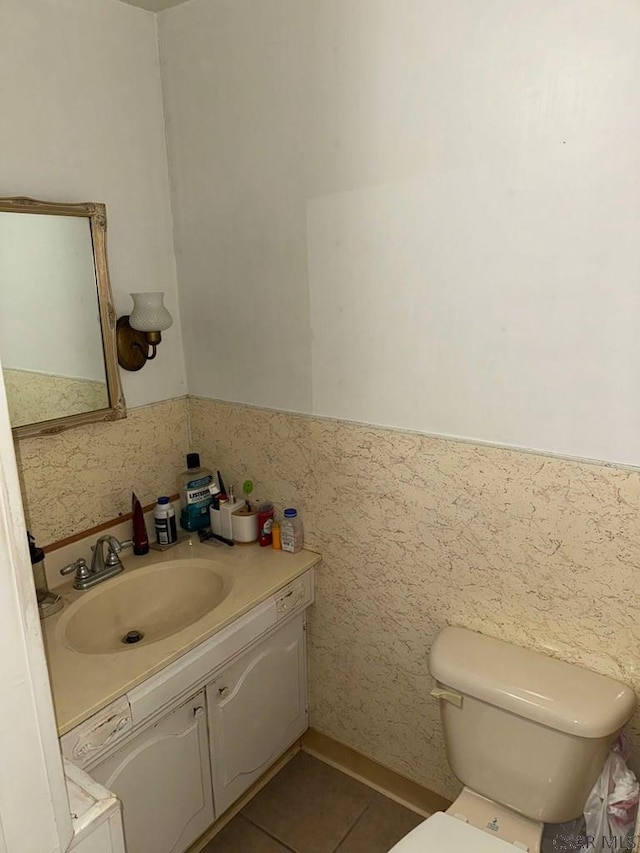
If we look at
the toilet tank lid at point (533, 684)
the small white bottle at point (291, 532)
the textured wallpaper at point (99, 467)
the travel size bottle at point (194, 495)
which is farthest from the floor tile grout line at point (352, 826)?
the textured wallpaper at point (99, 467)

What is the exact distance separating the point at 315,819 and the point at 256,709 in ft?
1.29

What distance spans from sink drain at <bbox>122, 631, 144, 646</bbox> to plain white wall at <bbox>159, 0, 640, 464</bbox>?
0.75 meters

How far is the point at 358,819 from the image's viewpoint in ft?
5.91

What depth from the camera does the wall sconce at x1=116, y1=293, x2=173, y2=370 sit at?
1.72m

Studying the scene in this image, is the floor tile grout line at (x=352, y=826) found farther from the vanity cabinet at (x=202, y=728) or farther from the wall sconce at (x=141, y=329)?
the wall sconce at (x=141, y=329)

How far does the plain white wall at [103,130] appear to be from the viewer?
1.48 metres

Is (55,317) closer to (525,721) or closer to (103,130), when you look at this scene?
(103,130)

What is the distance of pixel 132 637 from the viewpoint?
169 cm

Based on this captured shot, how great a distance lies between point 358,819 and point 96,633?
944 mm

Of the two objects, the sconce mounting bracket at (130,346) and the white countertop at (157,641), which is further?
the sconce mounting bracket at (130,346)

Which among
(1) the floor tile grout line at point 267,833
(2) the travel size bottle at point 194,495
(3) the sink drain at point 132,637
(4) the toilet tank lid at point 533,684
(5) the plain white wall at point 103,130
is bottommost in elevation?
(1) the floor tile grout line at point 267,833

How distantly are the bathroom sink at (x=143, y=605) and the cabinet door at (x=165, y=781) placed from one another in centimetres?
23

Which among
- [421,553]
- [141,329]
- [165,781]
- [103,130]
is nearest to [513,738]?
[421,553]

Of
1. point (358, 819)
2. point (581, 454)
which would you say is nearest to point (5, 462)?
point (581, 454)
